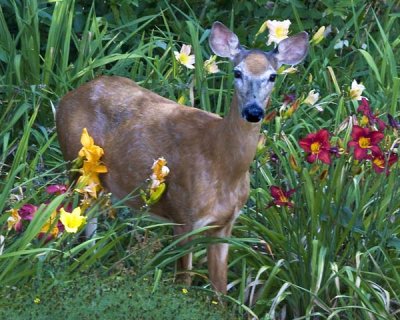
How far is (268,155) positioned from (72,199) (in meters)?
1.18

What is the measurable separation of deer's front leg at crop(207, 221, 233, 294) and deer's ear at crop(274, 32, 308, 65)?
88cm

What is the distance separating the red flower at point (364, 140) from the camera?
6.20m

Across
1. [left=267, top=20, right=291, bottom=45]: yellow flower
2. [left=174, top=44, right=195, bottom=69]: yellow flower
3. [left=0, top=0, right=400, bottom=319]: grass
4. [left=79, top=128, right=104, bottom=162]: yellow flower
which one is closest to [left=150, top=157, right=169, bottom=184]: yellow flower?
[left=0, top=0, right=400, bottom=319]: grass

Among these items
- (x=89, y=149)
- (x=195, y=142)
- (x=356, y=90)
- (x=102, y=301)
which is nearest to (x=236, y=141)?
(x=195, y=142)

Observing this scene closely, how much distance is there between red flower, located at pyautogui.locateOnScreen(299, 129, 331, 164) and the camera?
6223 mm

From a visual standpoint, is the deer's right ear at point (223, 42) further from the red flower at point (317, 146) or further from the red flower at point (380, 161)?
the red flower at point (380, 161)

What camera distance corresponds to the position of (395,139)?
22.2ft

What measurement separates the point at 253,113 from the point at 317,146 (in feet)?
1.28

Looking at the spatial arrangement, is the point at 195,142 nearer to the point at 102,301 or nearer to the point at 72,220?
the point at 72,220

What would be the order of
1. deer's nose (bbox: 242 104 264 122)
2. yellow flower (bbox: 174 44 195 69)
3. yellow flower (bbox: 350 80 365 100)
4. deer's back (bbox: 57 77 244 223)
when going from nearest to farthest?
deer's nose (bbox: 242 104 264 122)
deer's back (bbox: 57 77 244 223)
yellow flower (bbox: 350 80 365 100)
yellow flower (bbox: 174 44 195 69)

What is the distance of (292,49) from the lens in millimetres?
6711

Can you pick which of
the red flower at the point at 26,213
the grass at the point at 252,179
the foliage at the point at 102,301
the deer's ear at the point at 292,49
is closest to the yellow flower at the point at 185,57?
the grass at the point at 252,179

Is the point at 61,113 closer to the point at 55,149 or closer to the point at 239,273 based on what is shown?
the point at 55,149

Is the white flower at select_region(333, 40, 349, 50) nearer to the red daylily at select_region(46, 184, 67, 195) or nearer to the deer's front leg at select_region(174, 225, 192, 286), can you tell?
the deer's front leg at select_region(174, 225, 192, 286)
